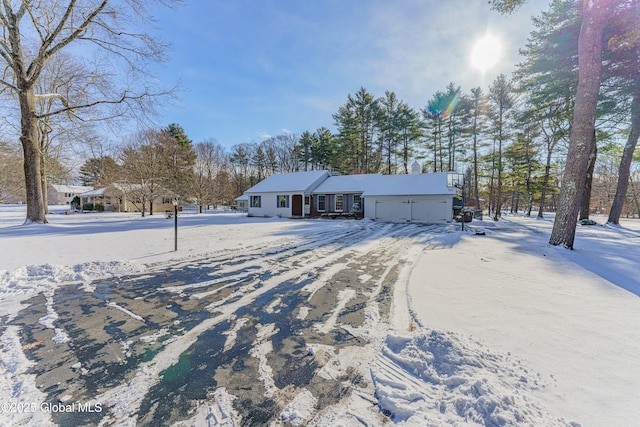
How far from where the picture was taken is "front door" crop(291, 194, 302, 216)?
22500 millimetres

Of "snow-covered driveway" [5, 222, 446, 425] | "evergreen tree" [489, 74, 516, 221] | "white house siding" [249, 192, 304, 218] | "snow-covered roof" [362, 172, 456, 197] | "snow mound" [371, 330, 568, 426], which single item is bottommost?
"snow-covered driveway" [5, 222, 446, 425]

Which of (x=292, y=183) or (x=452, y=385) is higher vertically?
(x=292, y=183)

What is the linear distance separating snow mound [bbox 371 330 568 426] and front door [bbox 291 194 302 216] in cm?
2015

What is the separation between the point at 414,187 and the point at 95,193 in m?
38.6

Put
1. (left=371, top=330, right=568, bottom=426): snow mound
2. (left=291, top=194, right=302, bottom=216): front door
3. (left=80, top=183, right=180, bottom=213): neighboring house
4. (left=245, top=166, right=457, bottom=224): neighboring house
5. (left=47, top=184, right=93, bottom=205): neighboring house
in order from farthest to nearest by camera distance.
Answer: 1. (left=47, top=184, right=93, bottom=205): neighboring house
2. (left=80, top=183, right=180, bottom=213): neighboring house
3. (left=291, top=194, right=302, bottom=216): front door
4. (left=245, top=166, right=457, bottom=224): neighboring house
5. (left=371, top=330, right=568, bottom=426): snow mound

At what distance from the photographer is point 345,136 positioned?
29500mm

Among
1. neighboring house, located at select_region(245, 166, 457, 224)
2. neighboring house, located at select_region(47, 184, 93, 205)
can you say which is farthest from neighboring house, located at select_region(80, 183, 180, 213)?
neighboring house, located at select_region(47, 184, 93, 205)

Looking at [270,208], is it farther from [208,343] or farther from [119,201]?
[208,343]

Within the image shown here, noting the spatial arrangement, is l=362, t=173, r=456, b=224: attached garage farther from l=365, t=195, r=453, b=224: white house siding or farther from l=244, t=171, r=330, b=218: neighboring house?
l=244, t=171, r=330, b=218: neighboring house

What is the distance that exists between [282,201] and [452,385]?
2158 cm

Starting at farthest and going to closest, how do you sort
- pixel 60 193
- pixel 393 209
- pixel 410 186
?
1. pixel 60 193
2. pixel 410 186
3. pixel 393 209

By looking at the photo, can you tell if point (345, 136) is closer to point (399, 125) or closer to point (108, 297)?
point (399, 125)

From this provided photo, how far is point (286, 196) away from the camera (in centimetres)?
2278

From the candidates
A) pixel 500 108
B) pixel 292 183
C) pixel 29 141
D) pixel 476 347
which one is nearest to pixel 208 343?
pixel 476 347
